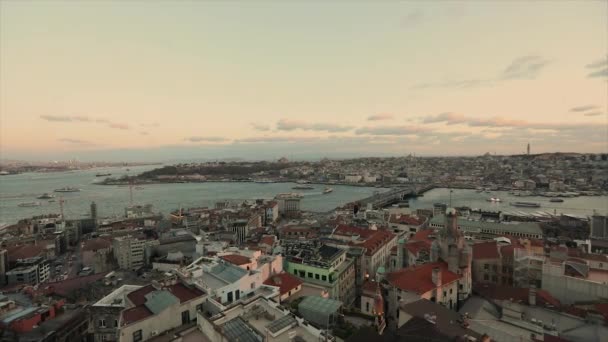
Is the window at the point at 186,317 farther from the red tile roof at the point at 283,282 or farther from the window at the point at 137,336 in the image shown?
the red tile roof at the point at 283,282

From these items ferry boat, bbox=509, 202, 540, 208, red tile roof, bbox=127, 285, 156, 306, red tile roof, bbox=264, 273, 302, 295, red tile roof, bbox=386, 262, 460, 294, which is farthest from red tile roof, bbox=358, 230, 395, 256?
ferry boat, bbox=509, 202, 540, 208

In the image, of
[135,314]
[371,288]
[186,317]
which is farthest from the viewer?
[371,288]

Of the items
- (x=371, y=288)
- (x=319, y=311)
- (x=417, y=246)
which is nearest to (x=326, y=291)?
(x=371, y=288)

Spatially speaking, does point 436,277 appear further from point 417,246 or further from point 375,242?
point 375,242

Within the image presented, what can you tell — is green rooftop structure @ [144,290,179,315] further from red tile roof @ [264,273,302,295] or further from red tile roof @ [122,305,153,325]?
red tile roof @ [264,273,302,295]

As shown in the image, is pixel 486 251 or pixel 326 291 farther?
pixel 486 251

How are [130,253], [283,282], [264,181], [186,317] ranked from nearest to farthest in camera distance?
[186,317], [283,282], [130,253], [264,181]

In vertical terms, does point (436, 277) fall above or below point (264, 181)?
above

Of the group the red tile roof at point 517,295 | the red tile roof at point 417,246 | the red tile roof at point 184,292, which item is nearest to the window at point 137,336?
the red tile roof at point 184,292
